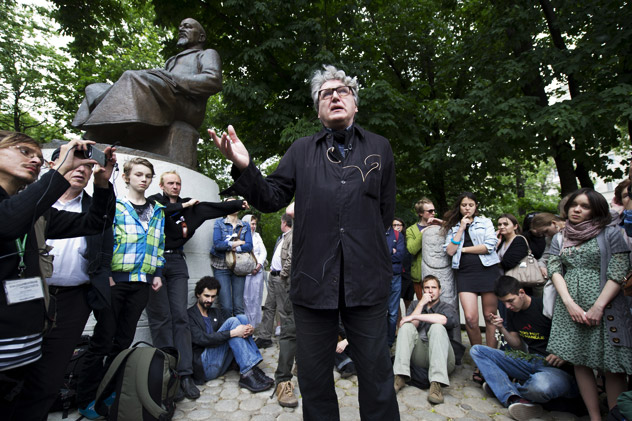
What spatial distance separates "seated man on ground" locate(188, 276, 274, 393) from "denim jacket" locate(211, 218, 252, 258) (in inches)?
26.2

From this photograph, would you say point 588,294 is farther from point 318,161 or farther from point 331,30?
point 331,30

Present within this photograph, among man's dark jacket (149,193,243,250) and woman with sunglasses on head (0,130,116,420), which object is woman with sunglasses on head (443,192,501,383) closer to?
man's dark jacket (149,193,243,250)

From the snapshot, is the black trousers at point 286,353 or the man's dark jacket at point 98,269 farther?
the black trousers at point 286,353

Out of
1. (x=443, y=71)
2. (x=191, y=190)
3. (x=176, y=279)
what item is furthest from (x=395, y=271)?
(x=443, y=71)

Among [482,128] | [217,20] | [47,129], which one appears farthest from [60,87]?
[482,128]

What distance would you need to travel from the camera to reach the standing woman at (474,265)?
4191mm

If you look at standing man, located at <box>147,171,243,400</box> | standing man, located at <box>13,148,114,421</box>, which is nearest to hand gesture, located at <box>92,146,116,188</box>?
standing man, located at <box>13,148,114,421</box>

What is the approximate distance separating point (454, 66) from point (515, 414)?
9078 mm

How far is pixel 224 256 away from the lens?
4.92m

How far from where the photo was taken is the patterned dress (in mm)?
2684

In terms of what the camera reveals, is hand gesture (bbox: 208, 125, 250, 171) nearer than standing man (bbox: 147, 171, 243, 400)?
Yes

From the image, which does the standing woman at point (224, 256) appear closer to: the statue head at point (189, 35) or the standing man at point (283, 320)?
the standing man at point (283, 320)

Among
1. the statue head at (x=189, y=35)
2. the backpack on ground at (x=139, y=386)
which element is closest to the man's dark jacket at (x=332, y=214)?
the backpack on ground at (x=139, y=386)

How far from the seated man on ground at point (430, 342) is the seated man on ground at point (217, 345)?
1.31m
